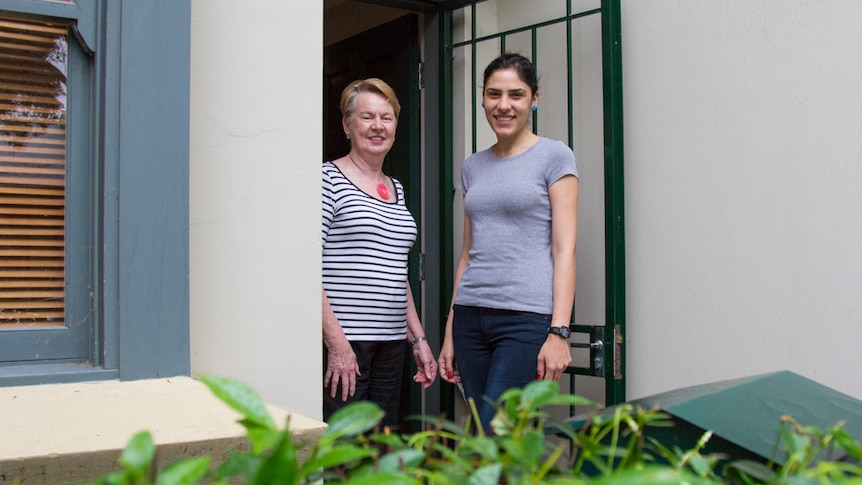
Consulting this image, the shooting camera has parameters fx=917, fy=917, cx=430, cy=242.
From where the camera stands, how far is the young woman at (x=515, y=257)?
286 cm

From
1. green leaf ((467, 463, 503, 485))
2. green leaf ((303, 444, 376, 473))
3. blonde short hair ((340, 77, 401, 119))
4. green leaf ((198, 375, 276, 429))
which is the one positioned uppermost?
blonde short hair ((340, 77, 401, 119))

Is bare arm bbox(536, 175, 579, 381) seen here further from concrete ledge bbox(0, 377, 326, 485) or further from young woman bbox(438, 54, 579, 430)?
concrete ledge bbox(0, 377, 326, 485)

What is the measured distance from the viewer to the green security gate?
3.27m

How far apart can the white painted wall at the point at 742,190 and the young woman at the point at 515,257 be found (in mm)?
464

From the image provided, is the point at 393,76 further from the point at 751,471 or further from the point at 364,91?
the point at 751,471

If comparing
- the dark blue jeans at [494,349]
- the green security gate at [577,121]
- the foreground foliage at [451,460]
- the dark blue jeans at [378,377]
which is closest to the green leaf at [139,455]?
the foreground foliage at [451,460]

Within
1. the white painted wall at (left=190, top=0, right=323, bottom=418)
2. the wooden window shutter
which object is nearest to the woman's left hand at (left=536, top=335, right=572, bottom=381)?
the white painted wall at (left=190, top=0, right=323, bottom=418)

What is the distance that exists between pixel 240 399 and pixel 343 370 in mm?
2200

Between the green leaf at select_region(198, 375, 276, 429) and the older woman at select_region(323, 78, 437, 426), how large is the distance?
2139mm

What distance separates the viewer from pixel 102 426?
1600 mm

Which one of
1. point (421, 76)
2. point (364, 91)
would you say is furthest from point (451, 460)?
point (421, 76)

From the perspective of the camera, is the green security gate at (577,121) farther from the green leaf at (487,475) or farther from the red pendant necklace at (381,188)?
the green leaf at (487,475)

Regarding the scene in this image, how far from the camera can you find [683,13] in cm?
316

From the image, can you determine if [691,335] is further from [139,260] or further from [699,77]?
[139,260]
